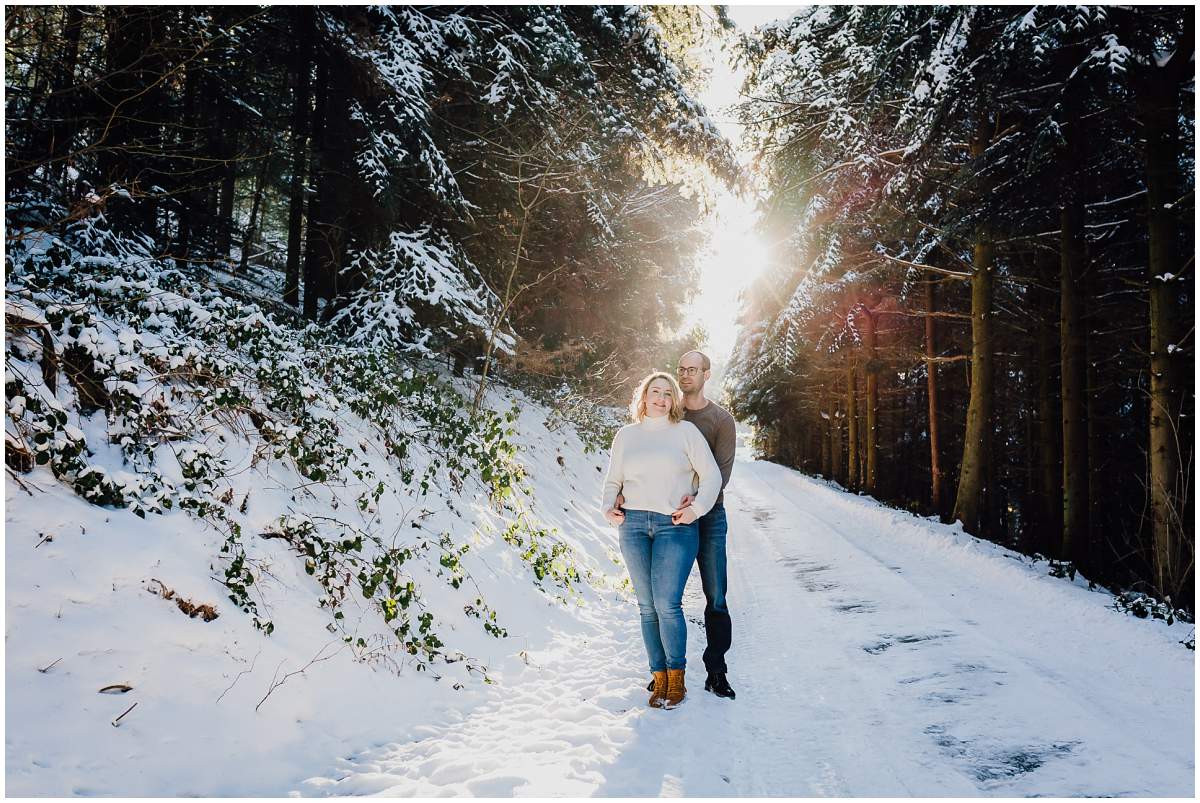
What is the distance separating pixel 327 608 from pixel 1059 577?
27.3 feet

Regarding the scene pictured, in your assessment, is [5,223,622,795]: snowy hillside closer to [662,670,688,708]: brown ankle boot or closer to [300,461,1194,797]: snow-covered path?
[300,461,1194,797]: snow-covered path

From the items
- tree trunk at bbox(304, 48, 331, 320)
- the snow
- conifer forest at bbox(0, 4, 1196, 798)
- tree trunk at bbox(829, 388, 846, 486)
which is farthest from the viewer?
tree trunk at bbox(829, 388, 846, 486)

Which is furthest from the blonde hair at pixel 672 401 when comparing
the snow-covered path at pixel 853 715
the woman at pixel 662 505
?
the snow-covered path at pixel 853 715

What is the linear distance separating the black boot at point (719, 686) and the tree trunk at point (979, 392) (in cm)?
868

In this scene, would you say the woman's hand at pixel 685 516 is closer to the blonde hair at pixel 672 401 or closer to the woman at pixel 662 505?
the woman at pixel 662 505

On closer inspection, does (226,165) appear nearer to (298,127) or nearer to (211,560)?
(298,127)

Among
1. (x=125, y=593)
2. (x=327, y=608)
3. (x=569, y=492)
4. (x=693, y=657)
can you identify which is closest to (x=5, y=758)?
(x=125, y=593)

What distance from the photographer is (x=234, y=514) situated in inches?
161

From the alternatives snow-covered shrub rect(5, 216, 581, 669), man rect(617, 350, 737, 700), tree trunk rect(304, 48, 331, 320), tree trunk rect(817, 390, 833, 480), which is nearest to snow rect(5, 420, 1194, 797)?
snow-covered shrub rect(5, 216, 581, 669)

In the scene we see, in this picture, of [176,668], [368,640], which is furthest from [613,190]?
[176,668]

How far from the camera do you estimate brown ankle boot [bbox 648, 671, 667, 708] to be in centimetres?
369

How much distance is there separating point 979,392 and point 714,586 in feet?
29.3

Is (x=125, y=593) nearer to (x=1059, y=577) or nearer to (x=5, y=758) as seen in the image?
(x=5, y=758)

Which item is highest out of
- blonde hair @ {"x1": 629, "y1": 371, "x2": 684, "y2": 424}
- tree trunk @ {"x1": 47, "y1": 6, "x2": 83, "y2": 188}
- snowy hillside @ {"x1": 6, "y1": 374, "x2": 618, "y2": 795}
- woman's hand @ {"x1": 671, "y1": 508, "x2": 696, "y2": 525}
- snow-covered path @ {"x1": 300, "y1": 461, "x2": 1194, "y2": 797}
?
tree trunk @ {"x1": 47, "y1": 6, "x2": 83, "y2": 188}
